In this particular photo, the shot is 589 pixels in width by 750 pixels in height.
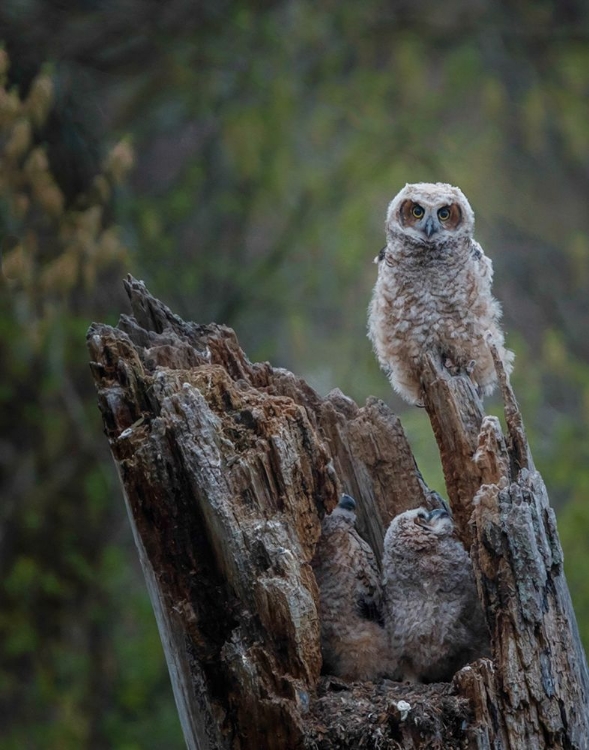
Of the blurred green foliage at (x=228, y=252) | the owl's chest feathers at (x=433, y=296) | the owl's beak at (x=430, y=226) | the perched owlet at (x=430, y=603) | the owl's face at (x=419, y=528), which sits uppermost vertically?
the blurred green foliage at (x=228, y=252)

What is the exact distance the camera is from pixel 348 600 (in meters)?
2.59

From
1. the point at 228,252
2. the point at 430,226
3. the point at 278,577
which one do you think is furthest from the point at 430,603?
the point at 228,252

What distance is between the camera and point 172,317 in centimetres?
290

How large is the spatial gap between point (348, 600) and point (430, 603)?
223mm

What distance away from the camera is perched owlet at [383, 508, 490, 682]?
2.50 metres

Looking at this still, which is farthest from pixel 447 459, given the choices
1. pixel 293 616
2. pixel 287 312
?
pixel 287 312

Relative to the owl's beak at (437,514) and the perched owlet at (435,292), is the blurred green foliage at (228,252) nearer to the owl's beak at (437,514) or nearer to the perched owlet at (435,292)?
the perched owlet at (435,292)

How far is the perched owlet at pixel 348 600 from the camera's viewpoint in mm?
2516

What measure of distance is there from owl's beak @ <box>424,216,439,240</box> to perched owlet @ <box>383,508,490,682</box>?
4.26 ft

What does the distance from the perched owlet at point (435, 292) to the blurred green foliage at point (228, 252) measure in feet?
5.52

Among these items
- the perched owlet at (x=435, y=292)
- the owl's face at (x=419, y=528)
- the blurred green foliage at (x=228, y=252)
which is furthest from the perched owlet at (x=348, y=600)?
the blurred green foliage at (x=228, y=252)

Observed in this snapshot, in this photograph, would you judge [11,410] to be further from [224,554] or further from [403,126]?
[224,554]

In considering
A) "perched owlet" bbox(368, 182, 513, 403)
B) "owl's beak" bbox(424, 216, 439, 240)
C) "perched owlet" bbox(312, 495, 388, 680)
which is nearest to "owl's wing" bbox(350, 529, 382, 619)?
"perched owlet" bbox(312, 495, 388, 680)

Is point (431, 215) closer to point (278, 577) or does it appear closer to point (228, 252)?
point (278, 577)
